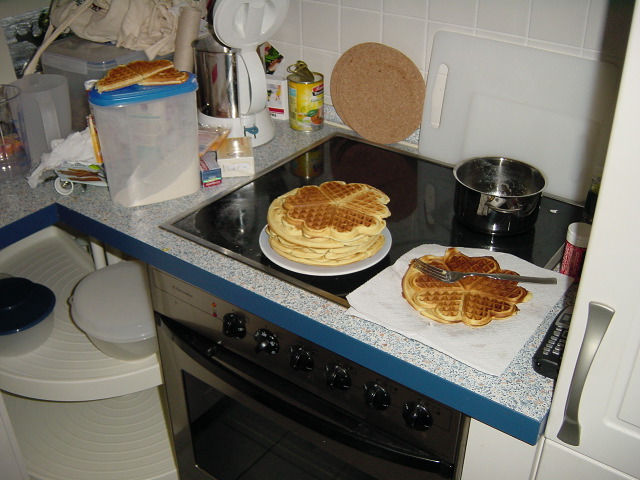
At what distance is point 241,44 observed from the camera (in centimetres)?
143

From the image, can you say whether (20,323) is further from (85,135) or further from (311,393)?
(311,393)

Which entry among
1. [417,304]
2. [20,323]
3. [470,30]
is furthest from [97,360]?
[470,30]

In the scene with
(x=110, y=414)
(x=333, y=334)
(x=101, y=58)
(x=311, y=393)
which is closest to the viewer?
(x=333, y=334)

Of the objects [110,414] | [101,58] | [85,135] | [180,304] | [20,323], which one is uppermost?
[101,58]

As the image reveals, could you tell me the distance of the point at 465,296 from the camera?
101cm

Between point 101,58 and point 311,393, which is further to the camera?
point 101,58

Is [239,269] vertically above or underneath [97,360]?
above

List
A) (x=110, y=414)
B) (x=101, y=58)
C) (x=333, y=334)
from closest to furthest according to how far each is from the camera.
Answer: (x=333, y=334), (x=101, y=58), (x=110, y=414)

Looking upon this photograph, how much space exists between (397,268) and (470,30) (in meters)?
0.59

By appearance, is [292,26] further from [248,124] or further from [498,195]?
[498,195]

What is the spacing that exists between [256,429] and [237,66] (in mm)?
785

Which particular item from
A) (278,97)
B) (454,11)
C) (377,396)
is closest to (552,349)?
(377,396)

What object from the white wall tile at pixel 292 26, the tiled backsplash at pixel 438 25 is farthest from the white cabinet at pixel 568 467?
the white wall tile at pixel 292 26

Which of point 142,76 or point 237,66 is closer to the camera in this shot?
point 142,76
